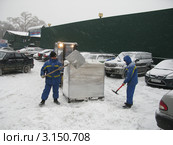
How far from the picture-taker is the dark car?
970cm

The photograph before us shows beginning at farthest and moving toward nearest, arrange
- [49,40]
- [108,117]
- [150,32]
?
[49,40] → [150,32] → [108,117]

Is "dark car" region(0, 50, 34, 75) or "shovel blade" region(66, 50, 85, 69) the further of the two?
"dark car" region(0, 50, 34, 75)

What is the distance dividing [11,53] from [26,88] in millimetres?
3974

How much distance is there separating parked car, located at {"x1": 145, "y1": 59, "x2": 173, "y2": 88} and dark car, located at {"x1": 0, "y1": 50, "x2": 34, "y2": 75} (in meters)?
7.97

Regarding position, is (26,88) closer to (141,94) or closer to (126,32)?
(141,94)

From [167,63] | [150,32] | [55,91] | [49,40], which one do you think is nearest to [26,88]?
[55,91]

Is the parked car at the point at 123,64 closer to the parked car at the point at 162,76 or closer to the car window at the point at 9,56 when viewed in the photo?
the parked car at the point at 162,76

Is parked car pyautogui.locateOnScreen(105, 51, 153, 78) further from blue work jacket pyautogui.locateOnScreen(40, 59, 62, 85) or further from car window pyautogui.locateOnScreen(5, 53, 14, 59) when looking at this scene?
car window pyautogui.locateOnScreen(5, 53, 14, 59)

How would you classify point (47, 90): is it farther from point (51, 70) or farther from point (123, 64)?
point (123, 64)

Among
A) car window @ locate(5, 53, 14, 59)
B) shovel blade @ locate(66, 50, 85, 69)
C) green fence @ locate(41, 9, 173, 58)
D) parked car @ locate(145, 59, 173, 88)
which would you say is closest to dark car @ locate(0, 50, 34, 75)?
car window @ locate(5, 53, 14, 59)

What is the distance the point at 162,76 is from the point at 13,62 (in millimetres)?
8751

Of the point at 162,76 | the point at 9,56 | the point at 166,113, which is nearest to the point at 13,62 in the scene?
the point at 9,56

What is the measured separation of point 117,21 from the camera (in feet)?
57.3

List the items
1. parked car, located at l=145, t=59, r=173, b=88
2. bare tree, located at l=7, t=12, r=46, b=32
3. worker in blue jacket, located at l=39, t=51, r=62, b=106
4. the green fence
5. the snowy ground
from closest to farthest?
1. the snowy ground
2. worker in blue jacket, located at l=39, t=51, r=62, b=106
3. parked car, located at l=145, t=59, r=173, b=88
4. the green fence
5. bare tree, located at l=7, t=12, r=46, b=32
